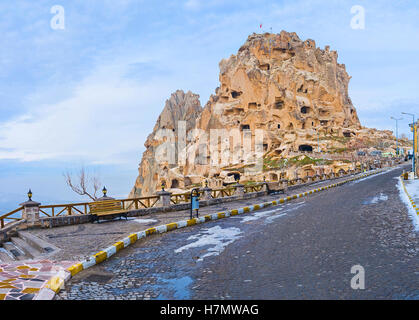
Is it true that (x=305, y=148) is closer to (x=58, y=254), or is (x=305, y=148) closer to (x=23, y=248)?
(x=23, y=248)

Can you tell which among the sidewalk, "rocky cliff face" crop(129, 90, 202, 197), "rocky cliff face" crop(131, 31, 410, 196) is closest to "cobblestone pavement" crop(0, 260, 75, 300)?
the sidewalk

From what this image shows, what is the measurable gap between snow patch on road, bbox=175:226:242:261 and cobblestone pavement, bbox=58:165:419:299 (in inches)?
1.0

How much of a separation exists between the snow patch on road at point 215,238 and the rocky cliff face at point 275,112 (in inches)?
2427

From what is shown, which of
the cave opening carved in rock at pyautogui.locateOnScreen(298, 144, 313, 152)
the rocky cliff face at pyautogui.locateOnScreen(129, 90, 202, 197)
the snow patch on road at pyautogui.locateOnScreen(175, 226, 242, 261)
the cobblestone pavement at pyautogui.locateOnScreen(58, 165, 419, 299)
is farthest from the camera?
the rocky cliff face at pyautogui.locateOnScreen(129, 90, 202, 197)

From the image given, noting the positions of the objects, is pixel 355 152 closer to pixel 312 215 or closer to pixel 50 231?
pixel 312 215

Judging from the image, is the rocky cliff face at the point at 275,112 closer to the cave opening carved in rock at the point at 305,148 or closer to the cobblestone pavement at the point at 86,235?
the cave opening carved in rock at the point at 305,148

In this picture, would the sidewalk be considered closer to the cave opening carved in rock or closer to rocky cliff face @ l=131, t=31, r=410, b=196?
rocky cliff face @ l=131, t=31, r=410, b=196

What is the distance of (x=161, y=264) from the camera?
7129mm

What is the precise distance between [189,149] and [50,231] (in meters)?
84.3

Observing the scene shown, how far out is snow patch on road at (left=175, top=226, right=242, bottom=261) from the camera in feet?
27.2

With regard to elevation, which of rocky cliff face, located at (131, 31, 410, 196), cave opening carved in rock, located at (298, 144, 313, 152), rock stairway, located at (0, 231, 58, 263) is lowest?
rock stairway, located at (0, 231, 58, 263)

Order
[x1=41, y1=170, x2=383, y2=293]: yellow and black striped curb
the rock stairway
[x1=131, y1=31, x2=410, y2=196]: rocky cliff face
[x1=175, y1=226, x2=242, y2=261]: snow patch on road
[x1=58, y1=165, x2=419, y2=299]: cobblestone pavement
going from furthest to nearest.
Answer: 1. [x1=131, y1=31, x2=410, y2=196]: rocky cliff face
2. the rock stairway
3. [x1=175, y1=226, x2=242, y2=261]: snow patch on road
4. [x1=41, y1=170, x2=383, y2=293]: yellow and black striped curb
5. [x1=58, y1=165, x2=419, y2=299]: cobblestone pavement

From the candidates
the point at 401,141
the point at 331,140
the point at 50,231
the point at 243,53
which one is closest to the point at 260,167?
the point at 331,140
